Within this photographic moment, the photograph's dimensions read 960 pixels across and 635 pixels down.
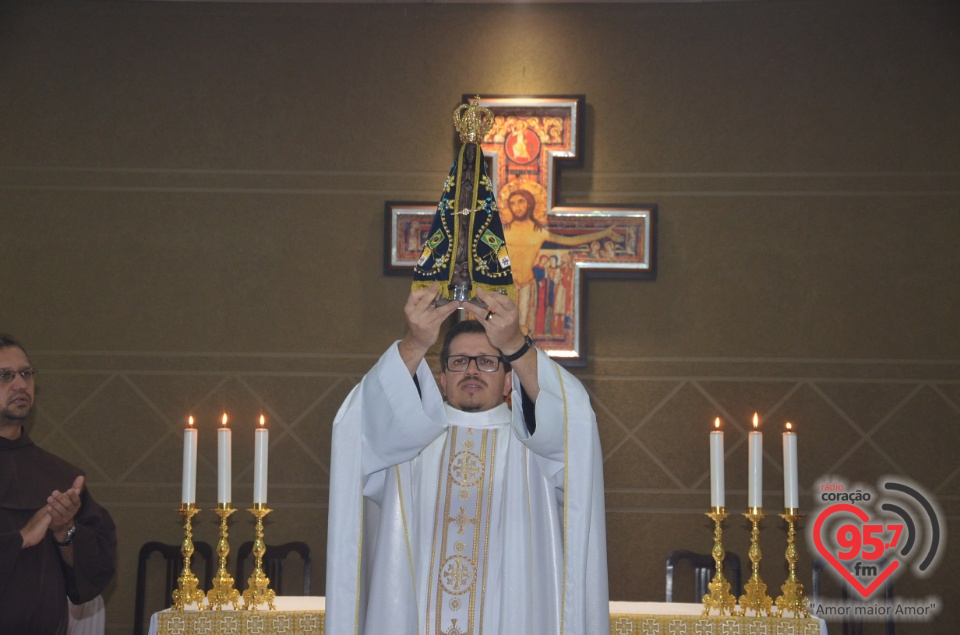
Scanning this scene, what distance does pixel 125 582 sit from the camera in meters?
5.70

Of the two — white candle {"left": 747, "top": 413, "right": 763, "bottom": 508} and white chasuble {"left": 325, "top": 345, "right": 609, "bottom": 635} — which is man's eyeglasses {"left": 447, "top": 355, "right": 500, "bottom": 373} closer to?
white chasuble {"left": 325, "top": 345, "right": 609, "bottom": 635}

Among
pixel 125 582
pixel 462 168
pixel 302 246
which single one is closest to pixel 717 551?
pixel 462 168

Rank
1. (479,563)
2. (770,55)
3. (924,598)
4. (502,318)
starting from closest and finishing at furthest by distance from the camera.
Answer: (502,318), (479,563), (924,598), (770,55)

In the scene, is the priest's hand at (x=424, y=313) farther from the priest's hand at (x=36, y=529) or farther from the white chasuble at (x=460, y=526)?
the priest's hand at (x=36, y=529)

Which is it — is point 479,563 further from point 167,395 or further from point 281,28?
point 281,28

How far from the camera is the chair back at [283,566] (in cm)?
551

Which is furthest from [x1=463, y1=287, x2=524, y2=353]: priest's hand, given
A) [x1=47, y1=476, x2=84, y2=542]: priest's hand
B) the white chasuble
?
[x1=47, y1=476, x2=84, y2=542]: priest's hand

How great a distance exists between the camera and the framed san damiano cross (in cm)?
570

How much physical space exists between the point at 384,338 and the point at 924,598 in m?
3.23

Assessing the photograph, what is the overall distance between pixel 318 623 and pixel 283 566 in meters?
1.65

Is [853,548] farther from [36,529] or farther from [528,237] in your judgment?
[36,529]

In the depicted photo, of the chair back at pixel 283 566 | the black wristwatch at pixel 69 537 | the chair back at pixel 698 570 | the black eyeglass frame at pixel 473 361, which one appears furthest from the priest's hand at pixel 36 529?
the chair back at pixel 698 570

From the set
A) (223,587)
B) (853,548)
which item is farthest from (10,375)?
(853,548)

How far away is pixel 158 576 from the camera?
18.7ft
